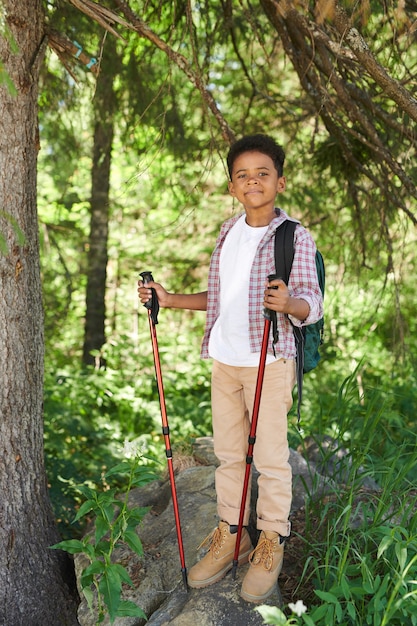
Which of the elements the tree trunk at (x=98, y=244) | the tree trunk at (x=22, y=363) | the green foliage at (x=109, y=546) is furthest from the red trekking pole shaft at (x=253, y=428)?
the tree trunk at (x=98, y=244)

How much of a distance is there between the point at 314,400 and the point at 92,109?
3.51m

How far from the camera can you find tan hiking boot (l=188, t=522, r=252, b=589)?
9.41 ft

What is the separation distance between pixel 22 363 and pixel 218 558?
1.27 m

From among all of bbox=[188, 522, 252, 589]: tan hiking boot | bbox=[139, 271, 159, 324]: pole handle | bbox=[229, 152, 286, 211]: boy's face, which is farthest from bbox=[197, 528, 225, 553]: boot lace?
bbox=[229, 152, 286, 211]: boy's face

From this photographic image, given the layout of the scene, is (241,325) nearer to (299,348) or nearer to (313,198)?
(299,348)

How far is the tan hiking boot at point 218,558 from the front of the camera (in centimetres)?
287

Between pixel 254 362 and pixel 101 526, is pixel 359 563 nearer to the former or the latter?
pixel 254 362

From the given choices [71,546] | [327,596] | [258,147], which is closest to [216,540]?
[71,546]

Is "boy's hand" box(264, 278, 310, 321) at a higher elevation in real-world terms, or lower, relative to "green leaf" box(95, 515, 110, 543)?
higher

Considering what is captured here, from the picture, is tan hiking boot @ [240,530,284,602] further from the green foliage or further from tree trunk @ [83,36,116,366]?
tree trunk @ [83,36,116,366]

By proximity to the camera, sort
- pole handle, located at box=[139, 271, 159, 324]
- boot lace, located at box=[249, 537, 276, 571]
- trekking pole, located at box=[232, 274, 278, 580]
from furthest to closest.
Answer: pole handle, located at box=[139, 271, 159, 324], boot lace, located at box=[249, 537, 276, 571], trekking pole, located at box=[232, 274, 278, 580]

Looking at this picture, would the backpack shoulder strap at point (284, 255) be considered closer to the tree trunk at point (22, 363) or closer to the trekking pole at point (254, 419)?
the trekking pole at point (254, 419)

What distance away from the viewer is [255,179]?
9.30 feet

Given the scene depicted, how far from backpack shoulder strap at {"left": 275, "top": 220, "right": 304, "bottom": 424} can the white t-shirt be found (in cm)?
12
